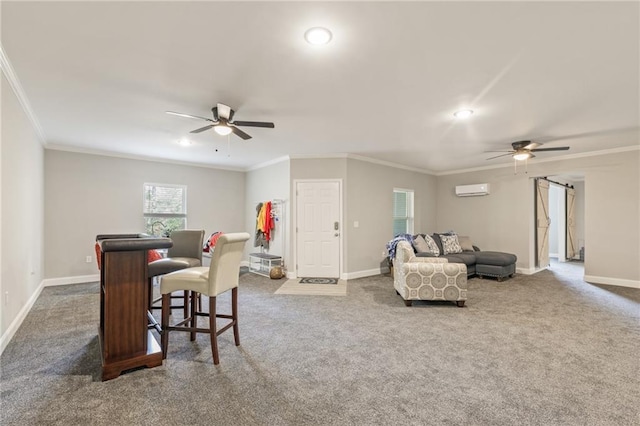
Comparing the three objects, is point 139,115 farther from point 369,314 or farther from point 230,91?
point 369,314

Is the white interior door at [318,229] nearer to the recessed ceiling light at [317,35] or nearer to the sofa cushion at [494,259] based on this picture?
the sofa cushion at [494,259]

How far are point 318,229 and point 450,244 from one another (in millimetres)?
2739

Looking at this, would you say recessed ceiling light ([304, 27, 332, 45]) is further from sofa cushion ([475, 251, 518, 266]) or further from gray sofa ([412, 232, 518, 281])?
sofa cushion ([475, 251, 518, 266])

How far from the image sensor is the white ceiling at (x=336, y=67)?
187 centimetres

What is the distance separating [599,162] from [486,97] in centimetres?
414

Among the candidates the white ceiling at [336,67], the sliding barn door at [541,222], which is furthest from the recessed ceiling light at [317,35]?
the sliding barn door at [541,222]

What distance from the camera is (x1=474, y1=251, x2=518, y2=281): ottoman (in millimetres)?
5617

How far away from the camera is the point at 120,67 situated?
8.21ft

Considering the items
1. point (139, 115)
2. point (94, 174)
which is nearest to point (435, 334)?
point (139, 115)

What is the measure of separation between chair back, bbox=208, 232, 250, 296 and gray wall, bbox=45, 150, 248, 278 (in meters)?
4.32

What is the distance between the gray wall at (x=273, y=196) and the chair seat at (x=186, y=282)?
3.47 meters

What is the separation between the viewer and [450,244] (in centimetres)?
616

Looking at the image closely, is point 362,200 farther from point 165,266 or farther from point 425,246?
point 165,266

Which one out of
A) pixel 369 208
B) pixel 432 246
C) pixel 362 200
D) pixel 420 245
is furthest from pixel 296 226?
pixel 432 246
